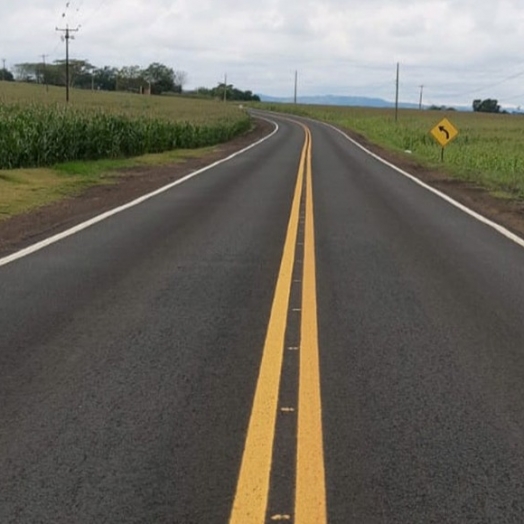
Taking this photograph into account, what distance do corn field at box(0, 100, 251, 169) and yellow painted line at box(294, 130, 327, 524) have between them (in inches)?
685

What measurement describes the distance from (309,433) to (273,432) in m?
0.19

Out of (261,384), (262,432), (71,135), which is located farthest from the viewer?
(71,135)

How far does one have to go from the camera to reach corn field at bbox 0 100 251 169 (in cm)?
2295

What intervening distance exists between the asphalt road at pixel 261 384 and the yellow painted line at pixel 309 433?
14 millimetres

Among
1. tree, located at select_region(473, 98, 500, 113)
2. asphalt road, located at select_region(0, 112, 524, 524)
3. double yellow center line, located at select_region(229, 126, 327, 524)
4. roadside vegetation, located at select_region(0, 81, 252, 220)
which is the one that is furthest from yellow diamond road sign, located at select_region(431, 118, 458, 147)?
tree, located at select_region(473, 98, 500, 113)

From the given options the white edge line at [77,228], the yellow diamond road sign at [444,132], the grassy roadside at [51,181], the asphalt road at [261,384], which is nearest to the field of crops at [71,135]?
the grassy roadside at [51,181]

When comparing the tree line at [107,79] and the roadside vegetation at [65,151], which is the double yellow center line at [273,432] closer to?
the roadside vegetation at [65,151]

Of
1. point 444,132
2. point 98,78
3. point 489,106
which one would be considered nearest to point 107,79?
point 98,78

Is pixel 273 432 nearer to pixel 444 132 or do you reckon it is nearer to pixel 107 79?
pixel 444 132

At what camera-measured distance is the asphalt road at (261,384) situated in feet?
12.0

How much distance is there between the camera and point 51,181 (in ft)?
66.0

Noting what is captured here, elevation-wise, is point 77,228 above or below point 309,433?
below

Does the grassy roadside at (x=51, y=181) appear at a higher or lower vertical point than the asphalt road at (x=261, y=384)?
lower

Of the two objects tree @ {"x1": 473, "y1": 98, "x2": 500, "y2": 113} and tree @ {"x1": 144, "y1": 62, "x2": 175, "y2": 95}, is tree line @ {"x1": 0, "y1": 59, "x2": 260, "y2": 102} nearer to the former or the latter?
tree @ {"x1": 144, "y1": 62, "x2": 175, "y2": 95}
